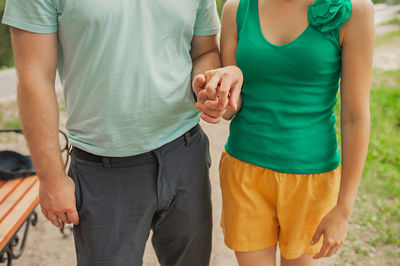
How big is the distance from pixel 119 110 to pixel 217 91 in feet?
1.33

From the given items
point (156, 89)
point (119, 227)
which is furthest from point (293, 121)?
point (119, 227)

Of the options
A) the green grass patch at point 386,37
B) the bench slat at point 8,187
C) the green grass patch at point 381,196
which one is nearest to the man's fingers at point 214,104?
the bench slat at point 8,187

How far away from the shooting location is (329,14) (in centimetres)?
139

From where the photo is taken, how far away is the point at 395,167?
4.34 meters

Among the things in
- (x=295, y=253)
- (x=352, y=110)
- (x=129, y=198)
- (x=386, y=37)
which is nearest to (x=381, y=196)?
(x=295, y=253)

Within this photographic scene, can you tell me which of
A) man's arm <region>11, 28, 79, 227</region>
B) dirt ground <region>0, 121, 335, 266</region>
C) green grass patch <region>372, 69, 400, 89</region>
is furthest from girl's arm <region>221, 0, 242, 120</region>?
green grass patch <region>372, 69, 400, 89</region>

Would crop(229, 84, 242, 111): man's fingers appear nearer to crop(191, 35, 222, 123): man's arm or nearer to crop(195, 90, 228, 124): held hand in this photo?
crop(195, 90, 228, 124): held hand

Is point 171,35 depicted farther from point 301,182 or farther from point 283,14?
point 301,182

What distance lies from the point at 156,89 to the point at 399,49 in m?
9.35

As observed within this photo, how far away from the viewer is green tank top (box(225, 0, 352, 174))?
58.9 inches

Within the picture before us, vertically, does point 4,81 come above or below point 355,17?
below

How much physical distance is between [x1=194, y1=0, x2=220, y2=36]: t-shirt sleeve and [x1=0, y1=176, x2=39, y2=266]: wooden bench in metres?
1.54

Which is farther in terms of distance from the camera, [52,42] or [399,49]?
[399,49]

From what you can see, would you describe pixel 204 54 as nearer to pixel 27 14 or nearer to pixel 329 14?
pixel 329 14
